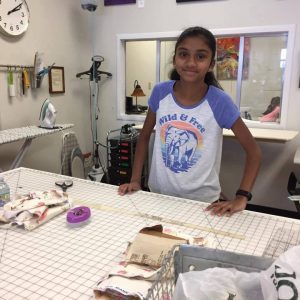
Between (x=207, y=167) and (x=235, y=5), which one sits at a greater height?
(x=235, y=5)

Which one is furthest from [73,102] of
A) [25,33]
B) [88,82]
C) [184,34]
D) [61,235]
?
[61,235]

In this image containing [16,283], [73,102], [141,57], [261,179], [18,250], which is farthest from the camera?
[141,57]

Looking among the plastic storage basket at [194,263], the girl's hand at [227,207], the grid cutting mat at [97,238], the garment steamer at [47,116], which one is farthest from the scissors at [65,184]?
the garment steamer at [47,116]

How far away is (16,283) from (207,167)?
2.72 feet

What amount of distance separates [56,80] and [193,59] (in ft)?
8.54

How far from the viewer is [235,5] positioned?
125 inches

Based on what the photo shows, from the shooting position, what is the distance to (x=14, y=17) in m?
2.87

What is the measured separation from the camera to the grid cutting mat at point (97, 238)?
763 millimetres

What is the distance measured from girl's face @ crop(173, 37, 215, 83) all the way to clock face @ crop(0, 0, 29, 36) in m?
2.17

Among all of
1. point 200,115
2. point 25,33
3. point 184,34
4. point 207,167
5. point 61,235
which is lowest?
point 61,235

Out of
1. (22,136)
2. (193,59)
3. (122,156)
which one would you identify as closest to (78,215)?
(193,59)

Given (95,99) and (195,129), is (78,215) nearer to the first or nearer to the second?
(195,129)

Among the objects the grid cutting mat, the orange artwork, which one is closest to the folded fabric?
the grid cutting mat

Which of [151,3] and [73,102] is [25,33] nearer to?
[73,102]
